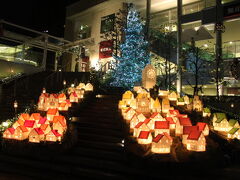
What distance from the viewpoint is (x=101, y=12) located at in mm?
26484

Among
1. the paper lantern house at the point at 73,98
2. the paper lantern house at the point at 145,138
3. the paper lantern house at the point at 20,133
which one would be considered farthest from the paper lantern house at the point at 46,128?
the paper lantern house at the point at 145,138

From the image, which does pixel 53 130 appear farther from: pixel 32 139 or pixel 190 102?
pixel 190 102

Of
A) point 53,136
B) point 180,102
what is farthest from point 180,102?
point 53,136

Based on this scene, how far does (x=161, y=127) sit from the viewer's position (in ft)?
21.3

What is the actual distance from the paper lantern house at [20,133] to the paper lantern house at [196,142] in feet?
16.0

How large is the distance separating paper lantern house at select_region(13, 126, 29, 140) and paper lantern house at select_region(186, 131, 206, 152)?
4.89m

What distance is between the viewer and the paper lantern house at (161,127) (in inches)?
255

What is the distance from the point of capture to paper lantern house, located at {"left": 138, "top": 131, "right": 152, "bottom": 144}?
6250 millimetres

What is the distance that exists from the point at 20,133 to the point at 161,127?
4.30 m

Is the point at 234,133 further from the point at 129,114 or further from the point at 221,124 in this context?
the point at 129,114

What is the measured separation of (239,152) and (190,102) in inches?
99.2

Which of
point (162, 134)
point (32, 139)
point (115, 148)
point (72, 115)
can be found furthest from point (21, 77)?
point (162, 134)

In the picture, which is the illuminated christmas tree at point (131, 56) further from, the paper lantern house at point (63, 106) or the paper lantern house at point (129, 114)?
the paper lantern house at point (129, 114)

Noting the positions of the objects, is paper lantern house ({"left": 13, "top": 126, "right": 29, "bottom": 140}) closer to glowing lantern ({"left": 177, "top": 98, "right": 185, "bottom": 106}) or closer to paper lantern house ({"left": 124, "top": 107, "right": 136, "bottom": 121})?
paper lantern house ({"left": 124, "top": 107, "right": 136, "bottom": 121})
